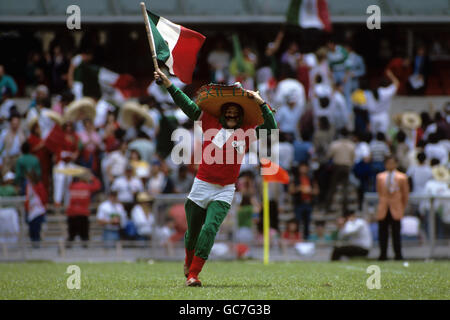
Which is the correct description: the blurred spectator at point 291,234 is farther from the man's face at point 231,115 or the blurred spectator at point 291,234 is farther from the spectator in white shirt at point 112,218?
the man's face at point 231,115

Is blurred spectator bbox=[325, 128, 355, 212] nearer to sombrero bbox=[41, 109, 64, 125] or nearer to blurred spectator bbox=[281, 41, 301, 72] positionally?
blurred spectator bbox=[281, 41, 301, 72]

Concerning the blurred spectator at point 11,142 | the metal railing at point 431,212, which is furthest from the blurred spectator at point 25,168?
the metal railing at point 431,212

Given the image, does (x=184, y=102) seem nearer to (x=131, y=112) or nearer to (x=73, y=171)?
(x=73, y=171)

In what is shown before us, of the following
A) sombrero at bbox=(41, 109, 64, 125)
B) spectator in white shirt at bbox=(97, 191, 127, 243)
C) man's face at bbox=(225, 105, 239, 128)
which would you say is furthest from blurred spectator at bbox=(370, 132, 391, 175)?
man's face at bbox=(225, 105, 239, 128)

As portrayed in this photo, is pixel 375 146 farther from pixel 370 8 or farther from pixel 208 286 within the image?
pixel 208 286

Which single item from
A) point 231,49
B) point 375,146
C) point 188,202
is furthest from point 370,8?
point 188,202

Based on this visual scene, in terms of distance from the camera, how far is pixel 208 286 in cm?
1109

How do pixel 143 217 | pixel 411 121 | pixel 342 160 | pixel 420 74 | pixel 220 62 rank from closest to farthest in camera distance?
1. pixel 143 217
2. pixel 342 160
3. pixel 411 121
4. pixel 220 62
5. pixel 420 74

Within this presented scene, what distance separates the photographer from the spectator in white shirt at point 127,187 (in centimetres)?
2102

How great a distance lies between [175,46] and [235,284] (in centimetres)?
313

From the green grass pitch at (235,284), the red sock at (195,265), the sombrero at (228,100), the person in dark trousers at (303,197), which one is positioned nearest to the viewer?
the green grass pitch at (235,284)

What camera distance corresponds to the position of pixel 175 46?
482 inches

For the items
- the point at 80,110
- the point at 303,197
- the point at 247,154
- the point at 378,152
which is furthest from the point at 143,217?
the point at 378,152

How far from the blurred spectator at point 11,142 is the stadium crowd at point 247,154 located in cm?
3
